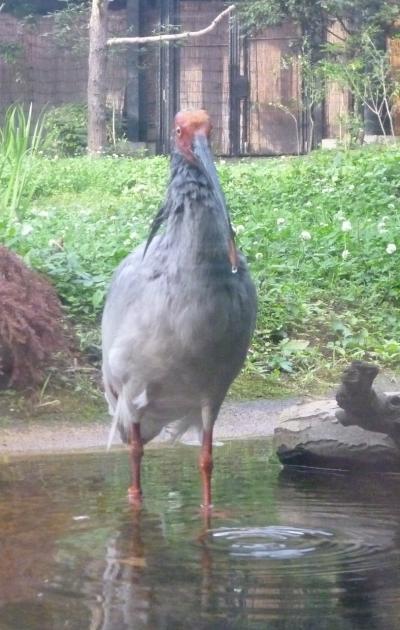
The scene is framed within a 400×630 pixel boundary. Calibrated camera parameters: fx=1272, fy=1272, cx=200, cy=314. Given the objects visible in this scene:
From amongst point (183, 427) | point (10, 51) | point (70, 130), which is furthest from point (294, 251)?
point (10, 51)

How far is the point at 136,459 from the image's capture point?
5484 mm

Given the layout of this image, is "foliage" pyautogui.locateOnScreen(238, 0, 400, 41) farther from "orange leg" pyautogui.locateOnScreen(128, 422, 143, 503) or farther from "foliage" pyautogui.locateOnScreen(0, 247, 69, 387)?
"orange leg" pyautogui.locateOnScreen(128, 422, 143, 503)

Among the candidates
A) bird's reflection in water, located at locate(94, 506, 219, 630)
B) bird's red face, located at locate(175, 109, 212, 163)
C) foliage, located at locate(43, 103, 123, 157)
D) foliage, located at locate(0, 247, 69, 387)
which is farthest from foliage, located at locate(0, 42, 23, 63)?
bird's reflection in water, located at locate(94, 506, 219, 630)

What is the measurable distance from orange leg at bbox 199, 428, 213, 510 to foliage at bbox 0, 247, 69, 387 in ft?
4.70

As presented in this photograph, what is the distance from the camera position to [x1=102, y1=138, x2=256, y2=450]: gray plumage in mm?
4688

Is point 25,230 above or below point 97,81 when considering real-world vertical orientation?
below

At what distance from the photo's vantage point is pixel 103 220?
1020 cm

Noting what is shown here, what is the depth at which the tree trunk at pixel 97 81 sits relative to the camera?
1733 centimetres

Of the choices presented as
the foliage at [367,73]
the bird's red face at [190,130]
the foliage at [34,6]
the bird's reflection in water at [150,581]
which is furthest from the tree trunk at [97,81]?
the bird's reflection in water at [150,581]

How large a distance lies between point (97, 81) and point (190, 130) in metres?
13.1

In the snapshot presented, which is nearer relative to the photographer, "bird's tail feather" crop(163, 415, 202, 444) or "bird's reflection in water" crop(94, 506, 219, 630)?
"bird's reflection in water" crop(94, 506, 219, 630)

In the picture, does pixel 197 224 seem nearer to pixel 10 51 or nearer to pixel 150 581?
pixel 150 581

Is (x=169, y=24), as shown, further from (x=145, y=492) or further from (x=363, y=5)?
(x=145, y=492)

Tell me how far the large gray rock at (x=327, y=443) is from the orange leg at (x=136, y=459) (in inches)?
29.6
